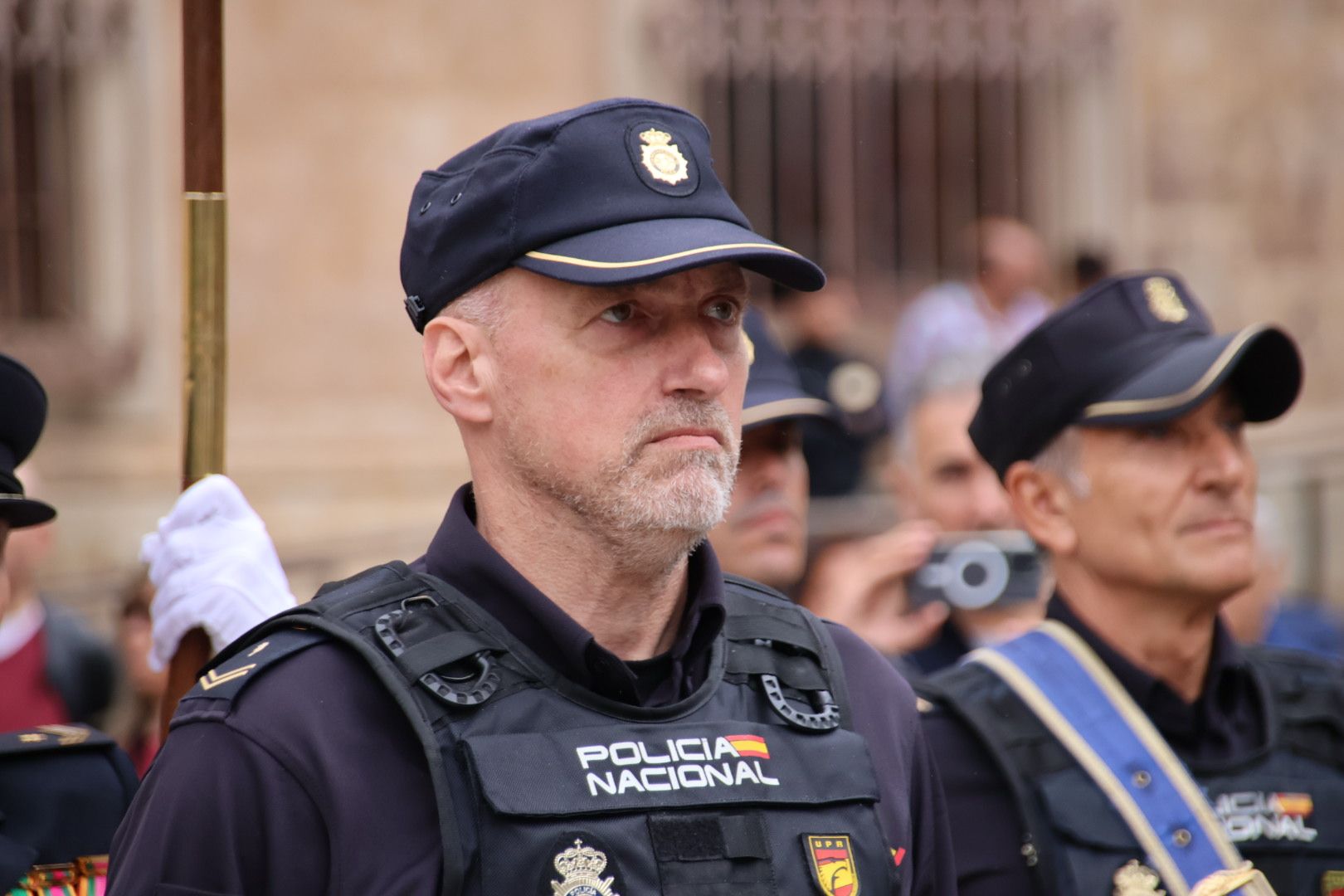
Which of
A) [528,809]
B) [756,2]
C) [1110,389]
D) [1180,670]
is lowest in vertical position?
[1180,670]

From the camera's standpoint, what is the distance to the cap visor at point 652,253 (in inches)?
90.0

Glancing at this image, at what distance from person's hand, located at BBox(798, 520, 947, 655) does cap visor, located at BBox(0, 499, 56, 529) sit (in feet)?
7.25

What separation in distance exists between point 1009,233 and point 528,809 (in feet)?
24.2

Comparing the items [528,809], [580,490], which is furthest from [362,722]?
[580,490]

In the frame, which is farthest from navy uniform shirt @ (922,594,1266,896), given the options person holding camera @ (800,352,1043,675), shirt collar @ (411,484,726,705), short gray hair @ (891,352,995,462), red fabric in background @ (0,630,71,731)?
red fabric in background @ (0,630,71,731)

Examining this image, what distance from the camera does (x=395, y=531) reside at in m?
9.02

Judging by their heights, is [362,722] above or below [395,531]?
above

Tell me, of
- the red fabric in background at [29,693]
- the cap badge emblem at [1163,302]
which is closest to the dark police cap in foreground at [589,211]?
the cap badge emblem at [1163,302]

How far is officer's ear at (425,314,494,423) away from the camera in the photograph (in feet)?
8.00

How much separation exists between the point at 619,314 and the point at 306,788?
2.36 feet

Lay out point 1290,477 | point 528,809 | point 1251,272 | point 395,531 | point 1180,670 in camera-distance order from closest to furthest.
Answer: point 528,809
point 1180,670
point 395,531
point 1290,477
point 1251,272

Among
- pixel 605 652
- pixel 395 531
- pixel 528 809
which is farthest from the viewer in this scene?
pixel 395 531

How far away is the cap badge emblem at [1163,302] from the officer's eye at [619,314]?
1.56 m

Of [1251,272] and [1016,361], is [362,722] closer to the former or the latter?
[1016,361]
